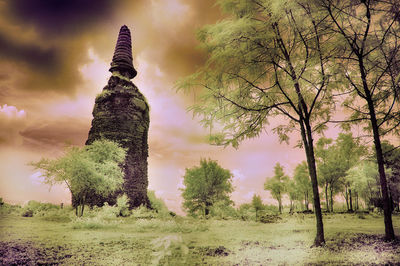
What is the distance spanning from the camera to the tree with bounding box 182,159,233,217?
22.8 metres

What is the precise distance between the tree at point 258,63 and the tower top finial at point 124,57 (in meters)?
17.6

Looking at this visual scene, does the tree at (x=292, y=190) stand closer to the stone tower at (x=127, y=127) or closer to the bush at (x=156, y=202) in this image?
the bush at (x=156, y=202)

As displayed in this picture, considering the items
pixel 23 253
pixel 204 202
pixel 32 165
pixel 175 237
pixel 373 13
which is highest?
pixel 373 13

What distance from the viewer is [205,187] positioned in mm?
23203

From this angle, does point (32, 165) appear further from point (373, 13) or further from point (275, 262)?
point (373, 13)

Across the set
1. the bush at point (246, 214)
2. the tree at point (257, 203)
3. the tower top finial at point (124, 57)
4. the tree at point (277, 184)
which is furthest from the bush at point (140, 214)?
the tree at point (277, 184)

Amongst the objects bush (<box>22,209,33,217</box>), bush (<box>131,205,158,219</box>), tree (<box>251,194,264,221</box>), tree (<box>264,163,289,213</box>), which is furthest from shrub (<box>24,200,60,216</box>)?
tree (<box>264,163,289,213</box>)

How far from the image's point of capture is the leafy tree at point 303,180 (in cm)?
2651

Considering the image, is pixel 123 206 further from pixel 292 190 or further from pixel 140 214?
pixel 292 190

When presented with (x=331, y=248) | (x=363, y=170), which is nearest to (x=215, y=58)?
(x=331, y=248)

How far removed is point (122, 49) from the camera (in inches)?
879

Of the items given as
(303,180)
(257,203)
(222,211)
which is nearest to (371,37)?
(222,211)

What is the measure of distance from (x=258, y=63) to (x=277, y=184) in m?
26.6

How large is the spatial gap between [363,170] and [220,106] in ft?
69.4
